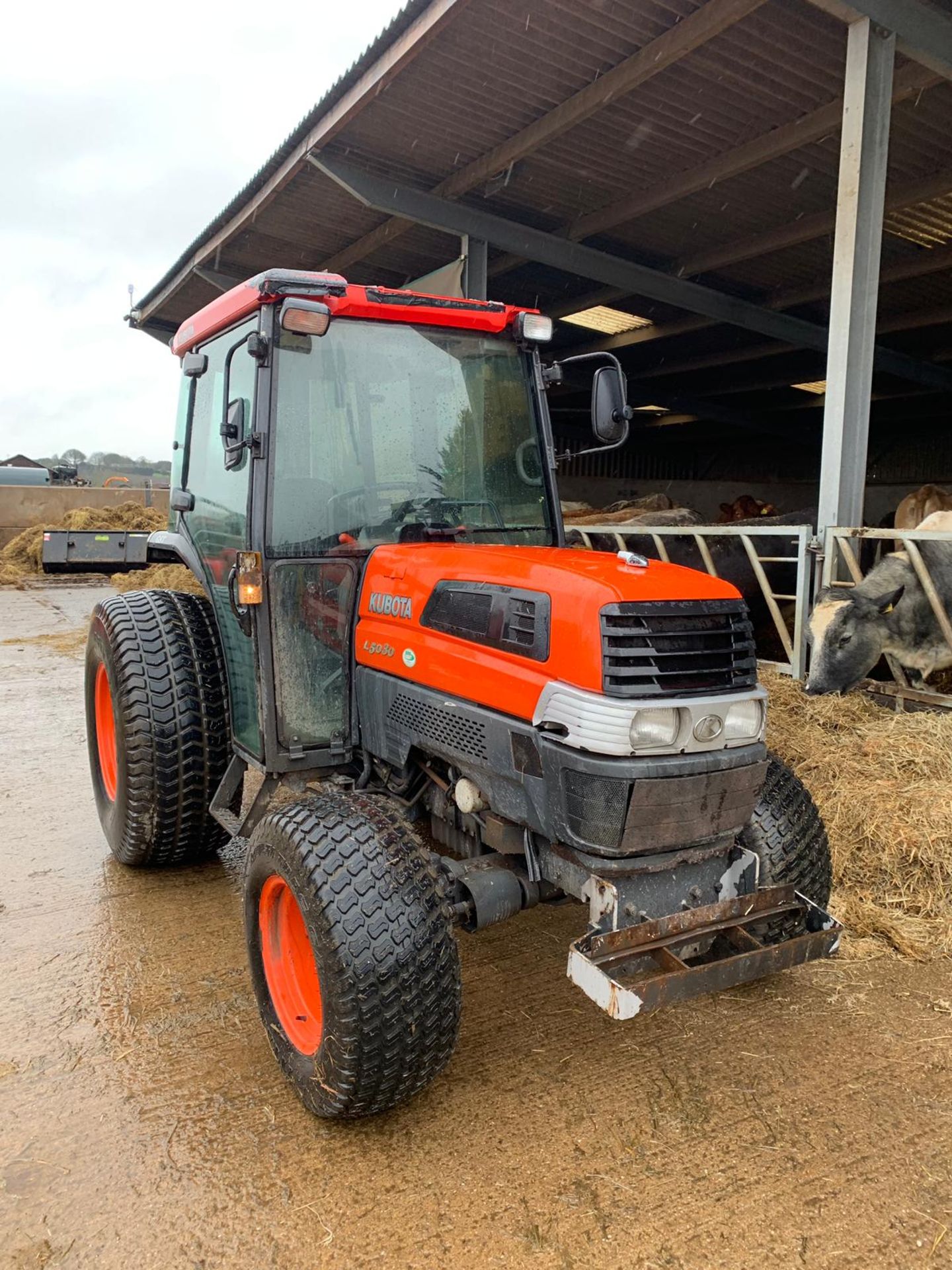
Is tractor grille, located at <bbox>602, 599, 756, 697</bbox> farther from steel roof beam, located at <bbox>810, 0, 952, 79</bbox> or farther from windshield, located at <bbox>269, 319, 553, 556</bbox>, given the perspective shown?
steel roof beam, located at <bbox>810, 0, 952, 79</bbox>

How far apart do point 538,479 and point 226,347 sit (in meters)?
1.24

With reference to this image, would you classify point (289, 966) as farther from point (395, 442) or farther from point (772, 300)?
point (772, 300)

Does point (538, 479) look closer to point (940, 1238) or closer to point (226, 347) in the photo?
point (226, 347)

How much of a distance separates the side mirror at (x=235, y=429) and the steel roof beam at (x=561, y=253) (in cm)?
599

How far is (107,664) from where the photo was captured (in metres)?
3.69

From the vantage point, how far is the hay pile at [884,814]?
335 centimetres

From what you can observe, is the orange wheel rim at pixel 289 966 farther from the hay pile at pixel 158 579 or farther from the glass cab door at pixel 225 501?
the hay pile at pixel 158 579

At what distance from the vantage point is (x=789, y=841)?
2754 mm

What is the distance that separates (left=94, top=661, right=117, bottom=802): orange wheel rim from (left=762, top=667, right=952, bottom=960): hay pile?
305 centimetres

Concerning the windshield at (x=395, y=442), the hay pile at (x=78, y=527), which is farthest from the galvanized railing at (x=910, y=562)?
the hay pile at (x=78, y=527)

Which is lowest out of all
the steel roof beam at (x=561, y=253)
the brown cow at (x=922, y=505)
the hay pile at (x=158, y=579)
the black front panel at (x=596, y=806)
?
the black front panel at (x=596, y=806)

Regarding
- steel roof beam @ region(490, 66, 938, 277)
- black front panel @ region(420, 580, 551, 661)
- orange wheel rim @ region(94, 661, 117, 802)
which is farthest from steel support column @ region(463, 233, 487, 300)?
black front panel @ region(420, 580, 551, 661)

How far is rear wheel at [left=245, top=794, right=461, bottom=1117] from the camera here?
7.02ft

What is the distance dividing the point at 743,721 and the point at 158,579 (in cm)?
1115
